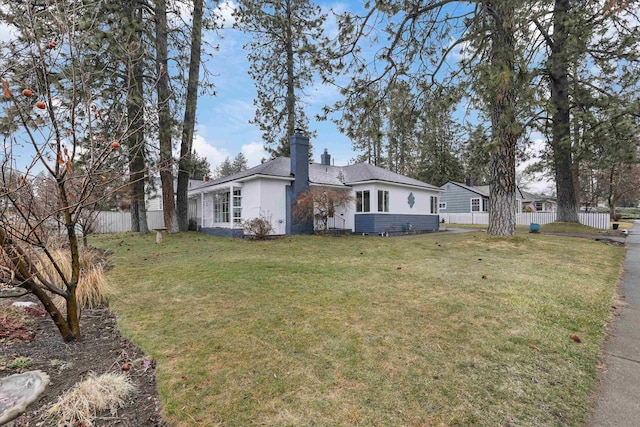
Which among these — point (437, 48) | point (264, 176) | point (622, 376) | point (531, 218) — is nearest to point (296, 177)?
point (264, 176)

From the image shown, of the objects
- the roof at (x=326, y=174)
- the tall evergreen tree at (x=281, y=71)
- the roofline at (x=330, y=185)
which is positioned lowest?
the roofline at (x=330, y=185)

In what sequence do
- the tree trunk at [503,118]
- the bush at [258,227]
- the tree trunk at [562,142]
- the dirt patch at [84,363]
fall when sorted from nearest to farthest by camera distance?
1. the dirt patch at [84,363]
2. the tree trunk at [503,118]
3. the bush at [258,227]
4. the tree trunk at [562,142]

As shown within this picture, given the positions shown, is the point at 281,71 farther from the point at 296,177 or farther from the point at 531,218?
the point at 531,218

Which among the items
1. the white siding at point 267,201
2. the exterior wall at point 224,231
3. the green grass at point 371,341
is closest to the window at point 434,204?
the white siding at point 267,201

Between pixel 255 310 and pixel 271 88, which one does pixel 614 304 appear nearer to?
pixel 255 310

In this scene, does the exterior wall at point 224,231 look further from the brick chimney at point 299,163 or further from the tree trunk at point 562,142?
the tree trunk at point 562,142

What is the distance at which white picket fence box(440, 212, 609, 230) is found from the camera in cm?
1953

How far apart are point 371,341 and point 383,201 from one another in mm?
13558

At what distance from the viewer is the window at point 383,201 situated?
16.2m

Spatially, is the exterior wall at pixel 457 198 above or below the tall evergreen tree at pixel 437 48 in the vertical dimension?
below

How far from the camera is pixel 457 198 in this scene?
108ft

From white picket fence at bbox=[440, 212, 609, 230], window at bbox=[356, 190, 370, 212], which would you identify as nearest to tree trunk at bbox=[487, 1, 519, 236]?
window at bbox=[356, 190, 370, 212]

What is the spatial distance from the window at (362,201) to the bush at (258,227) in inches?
213

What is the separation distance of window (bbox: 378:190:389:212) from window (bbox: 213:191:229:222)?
27.0ft
